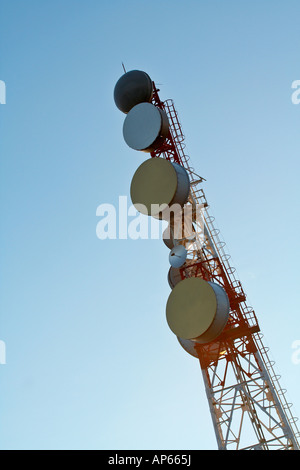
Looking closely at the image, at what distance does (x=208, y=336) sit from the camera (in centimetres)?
1773

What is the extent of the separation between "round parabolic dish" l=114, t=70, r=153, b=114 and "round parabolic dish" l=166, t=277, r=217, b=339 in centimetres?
1177

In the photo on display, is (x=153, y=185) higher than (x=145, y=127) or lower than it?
lower

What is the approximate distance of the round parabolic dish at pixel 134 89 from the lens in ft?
78.7

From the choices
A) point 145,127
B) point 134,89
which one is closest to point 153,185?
point 145,127

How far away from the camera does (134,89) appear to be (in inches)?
944

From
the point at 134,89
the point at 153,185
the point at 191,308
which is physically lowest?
the point at 191,308

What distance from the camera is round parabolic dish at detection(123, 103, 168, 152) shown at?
74.4 feet

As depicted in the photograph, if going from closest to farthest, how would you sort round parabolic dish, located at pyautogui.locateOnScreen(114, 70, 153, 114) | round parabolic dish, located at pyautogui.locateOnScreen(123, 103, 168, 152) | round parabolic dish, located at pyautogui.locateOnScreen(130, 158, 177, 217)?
round parabolic dish, located at pyautogui.locateOnScreen(130, 158, 177, 217) → round parabolic dish, located at pyautogui.locateOnScreen(123, 103, 168, 152) → round parabolic dish, located at pyautogui.locateOnScreen(114, 70, 153, 114)

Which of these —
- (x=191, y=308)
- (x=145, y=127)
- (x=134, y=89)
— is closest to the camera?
(x=191, y=308)

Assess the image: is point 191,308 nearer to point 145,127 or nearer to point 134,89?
point 145,127

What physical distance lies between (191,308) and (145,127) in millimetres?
10704

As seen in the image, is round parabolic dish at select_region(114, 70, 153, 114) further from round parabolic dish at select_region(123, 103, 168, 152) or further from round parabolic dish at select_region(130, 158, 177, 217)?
round parabolic dish at select_region(130, 158, 177, 217)

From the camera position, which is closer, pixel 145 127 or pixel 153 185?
pixel 153 185

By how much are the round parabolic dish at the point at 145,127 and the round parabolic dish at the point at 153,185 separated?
6.04 feet
